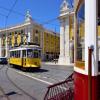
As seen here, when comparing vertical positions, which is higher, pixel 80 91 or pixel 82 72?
pixel 82 72

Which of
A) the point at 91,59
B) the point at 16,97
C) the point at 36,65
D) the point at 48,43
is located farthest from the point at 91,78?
the point at 48,43

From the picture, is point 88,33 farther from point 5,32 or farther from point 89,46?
point 5,32

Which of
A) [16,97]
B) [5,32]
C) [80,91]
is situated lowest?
[16,97]

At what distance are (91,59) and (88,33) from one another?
31 cm

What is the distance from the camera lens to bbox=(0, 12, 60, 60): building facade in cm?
7906

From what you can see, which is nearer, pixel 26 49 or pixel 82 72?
pixel 82 72

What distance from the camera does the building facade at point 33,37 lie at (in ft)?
259

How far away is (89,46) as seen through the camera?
298cm

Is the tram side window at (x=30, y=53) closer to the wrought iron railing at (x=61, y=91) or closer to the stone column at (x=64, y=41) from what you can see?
the wrought iron railing at (x=61, y=91)

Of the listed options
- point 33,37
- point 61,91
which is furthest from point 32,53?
point 33,37

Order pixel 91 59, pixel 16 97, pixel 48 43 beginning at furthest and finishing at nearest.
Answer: pixel 48 43, pixel 16 97, pixel 91 59

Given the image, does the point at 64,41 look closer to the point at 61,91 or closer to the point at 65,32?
the point at 65,32

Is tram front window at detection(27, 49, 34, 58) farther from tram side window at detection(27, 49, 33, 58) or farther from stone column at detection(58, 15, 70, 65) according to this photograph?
stone column at detection(58, 15, 70, 65)

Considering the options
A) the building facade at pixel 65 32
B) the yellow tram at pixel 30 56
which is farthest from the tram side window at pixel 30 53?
the building facade at pixel 65 32
